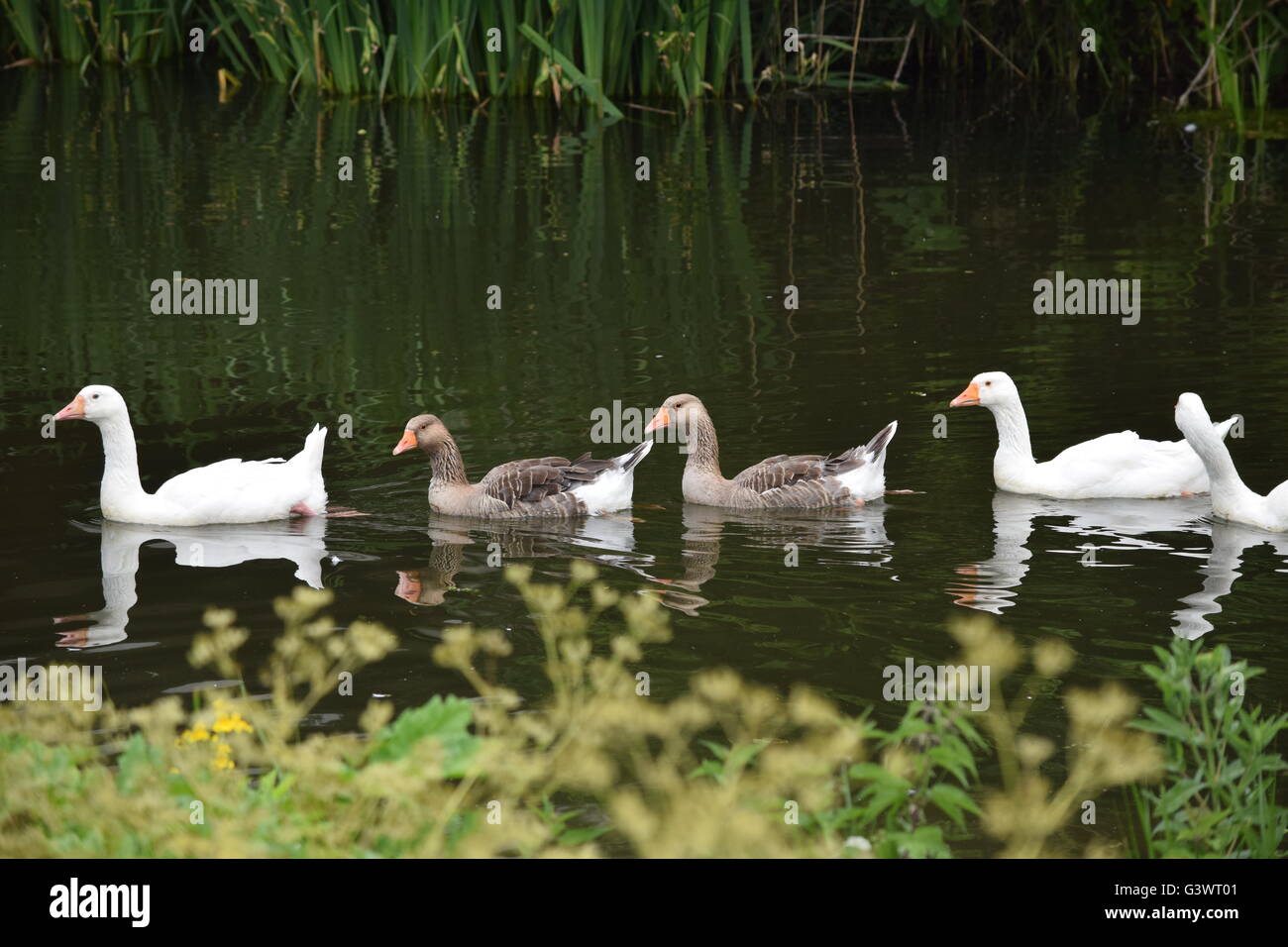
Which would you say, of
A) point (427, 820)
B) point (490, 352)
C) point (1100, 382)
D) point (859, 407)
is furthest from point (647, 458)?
point (427, 820)

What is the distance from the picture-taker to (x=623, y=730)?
702cm

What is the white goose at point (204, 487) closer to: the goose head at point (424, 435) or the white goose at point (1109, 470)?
the goose head at point (424, 435)

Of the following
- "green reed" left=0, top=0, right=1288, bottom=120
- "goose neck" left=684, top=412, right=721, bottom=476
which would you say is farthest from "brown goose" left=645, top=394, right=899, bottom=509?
"green reed" left=0, top=0, right=1288, bottom=120

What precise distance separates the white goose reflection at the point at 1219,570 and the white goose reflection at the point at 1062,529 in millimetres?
216

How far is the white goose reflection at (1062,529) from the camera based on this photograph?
9688mm

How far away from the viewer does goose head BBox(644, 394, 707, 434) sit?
11.9 metres

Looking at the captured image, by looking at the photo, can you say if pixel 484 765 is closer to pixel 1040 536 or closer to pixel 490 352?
pixel 1040 536

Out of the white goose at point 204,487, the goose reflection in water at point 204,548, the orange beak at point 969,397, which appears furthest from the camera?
the orange beak at point 969,397

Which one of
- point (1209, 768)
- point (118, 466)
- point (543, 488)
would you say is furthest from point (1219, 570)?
point (118, 466)

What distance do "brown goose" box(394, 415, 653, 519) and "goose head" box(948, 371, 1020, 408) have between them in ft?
7.28

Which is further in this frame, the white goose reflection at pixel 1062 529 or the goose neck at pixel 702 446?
the goose neck at pixel 702 446

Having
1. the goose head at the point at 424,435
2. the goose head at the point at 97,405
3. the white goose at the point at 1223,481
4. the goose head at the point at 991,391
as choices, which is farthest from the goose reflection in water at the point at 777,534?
the goose head at the point at 97,405
